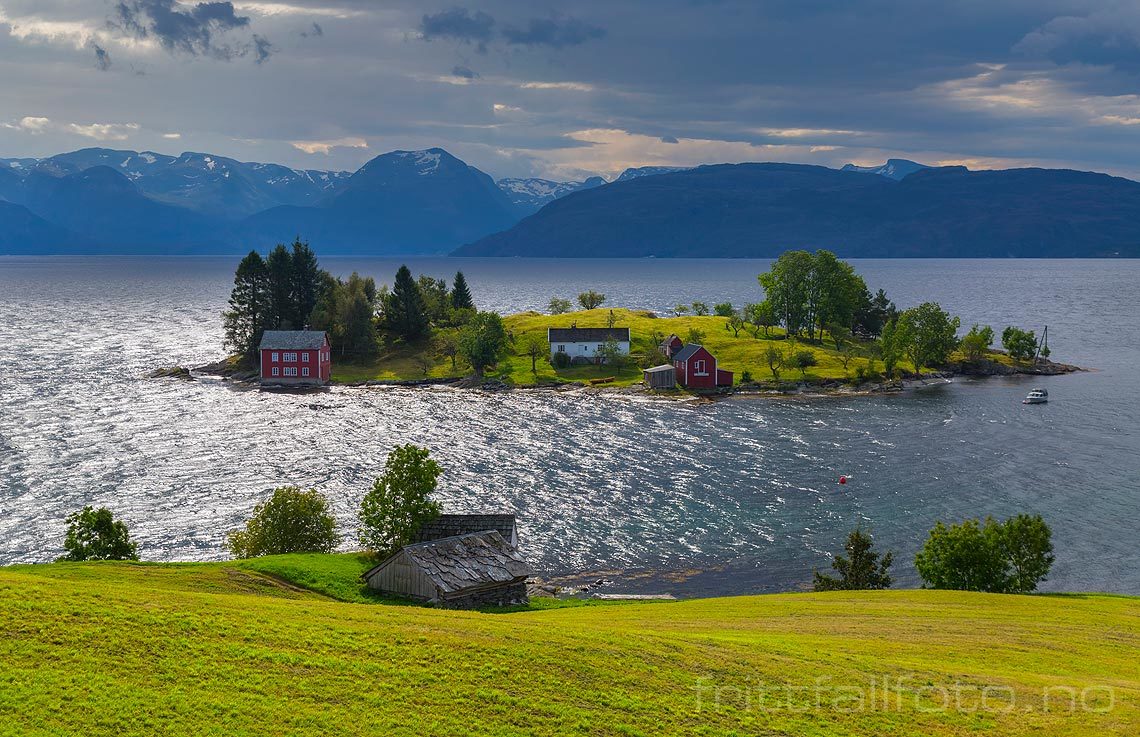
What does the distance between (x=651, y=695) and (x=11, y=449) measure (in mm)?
81297

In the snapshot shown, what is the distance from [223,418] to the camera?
106 meters

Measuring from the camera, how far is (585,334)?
14662cm

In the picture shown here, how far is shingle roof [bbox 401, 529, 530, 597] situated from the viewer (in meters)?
47.2

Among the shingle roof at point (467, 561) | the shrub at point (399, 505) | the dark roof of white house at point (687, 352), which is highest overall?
the dark roof of white house at point (687, 352)

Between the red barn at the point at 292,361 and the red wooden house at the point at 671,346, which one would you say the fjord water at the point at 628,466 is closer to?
the red barn at the point at 292,361

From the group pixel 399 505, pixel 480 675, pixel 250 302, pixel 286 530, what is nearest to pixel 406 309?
pixel 250 302

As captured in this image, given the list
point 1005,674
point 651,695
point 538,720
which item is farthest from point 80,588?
point 1005,674

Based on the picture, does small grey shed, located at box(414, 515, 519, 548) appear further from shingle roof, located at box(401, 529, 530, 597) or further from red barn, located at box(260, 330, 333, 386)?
red barn, located at box(260, 330, 333, 386)

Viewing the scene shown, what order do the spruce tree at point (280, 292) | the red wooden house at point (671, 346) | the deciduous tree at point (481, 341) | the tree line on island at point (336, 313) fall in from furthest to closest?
the spruce tree at point (280, 292)
the tree line on island at point (336, 313)
the red wooden house at point (671, 346)
the deciduous tree at point (481, 341)

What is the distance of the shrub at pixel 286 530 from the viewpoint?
56562 mm

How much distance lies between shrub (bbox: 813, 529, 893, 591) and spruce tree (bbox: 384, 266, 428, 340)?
112 metres

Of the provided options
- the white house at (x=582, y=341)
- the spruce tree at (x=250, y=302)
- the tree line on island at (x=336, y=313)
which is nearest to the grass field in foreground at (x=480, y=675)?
the tree line on island at (x=336, y=313)

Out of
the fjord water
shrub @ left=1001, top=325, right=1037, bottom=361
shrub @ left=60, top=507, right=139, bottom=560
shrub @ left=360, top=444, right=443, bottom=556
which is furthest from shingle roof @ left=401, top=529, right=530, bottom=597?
shrub @ left=1001, top=325, right=1037, bottom=361

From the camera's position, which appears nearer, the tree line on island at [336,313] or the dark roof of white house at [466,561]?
the dark roof of white house at [466,561]
